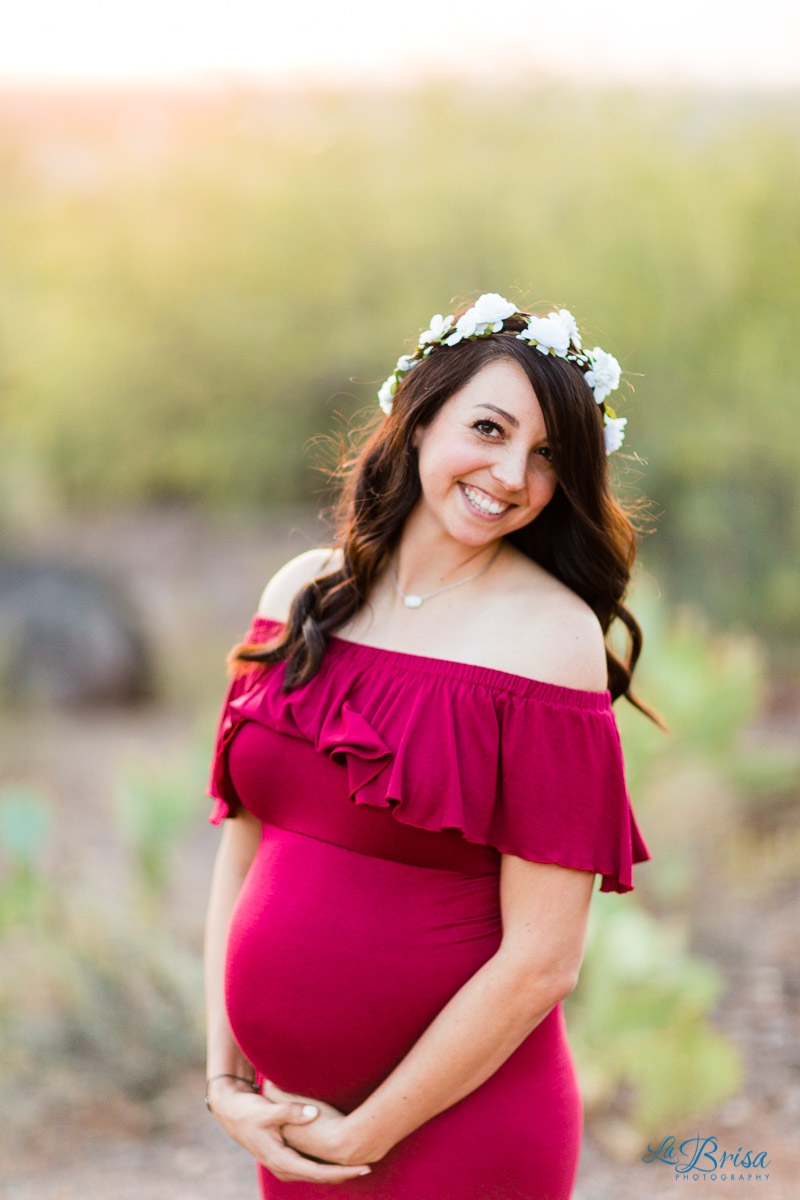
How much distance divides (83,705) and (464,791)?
663 centimetres

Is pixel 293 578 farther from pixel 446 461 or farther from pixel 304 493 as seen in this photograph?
pixel 304 493

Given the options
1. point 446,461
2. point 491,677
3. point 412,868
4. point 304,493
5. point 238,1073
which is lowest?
point 238,1073

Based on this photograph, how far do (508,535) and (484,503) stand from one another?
20 centimetres

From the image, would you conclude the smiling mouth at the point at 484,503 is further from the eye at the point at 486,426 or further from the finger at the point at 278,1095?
the finger at the point at 278,1095

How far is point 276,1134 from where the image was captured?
1.75 meters

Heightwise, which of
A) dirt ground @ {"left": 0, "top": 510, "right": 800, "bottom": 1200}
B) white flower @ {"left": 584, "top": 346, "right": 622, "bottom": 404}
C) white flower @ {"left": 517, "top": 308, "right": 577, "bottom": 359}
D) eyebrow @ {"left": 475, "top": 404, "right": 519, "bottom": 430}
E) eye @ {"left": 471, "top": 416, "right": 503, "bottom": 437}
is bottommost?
dirt ground @ {"left": 0, "top": 510, "right": 800, "bottom": 1200}

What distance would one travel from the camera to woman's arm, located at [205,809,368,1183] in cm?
171

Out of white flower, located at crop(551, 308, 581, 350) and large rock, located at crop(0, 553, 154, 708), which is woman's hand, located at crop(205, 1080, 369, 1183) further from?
large rock, located at crop(0, 553, 154, 708)

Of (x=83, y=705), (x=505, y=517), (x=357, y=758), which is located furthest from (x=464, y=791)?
(x=83, y=705)

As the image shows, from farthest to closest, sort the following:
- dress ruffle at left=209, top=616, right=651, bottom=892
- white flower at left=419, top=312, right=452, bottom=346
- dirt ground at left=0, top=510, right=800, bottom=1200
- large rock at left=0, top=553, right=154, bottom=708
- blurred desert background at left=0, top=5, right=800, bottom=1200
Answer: large rock at left=0, top=553, right=154, bottom=708
blurred desert background at left=0, top=5, right=800, bottom=1200
dirt ground at left=0, top=510, right=800, bottom=1200
white flower at left=419, top=312, right=452, bottom=346
dress ruffle at left=209, top=616, right=651, bottom=892

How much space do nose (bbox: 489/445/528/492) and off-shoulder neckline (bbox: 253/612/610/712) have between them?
0.29m

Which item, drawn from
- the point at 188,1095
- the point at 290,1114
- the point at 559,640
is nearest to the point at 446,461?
the point at 559,640

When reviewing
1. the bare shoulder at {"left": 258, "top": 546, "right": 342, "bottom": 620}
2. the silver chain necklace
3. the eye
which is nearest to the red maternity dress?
the silver chain necklace

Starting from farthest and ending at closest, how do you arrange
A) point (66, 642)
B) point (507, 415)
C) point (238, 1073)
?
point (66, 642) < point (238, 1073) < point (507, 415)
